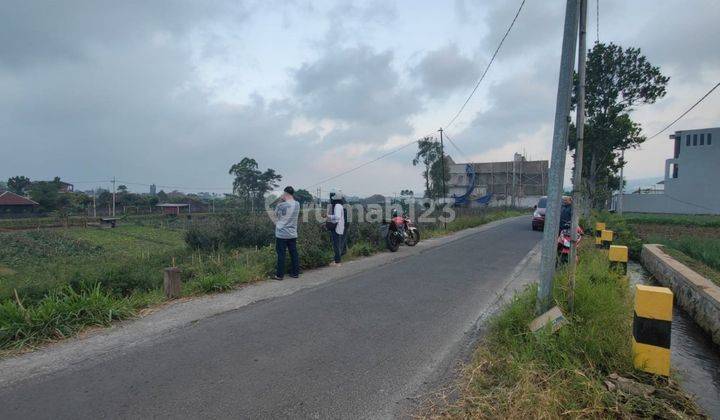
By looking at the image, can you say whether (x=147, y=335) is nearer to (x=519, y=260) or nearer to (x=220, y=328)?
(x=220, y=328)

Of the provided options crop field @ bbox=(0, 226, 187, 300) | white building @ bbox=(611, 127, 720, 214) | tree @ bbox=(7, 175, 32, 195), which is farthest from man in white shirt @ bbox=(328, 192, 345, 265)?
tree @ bbox=(7, 175, 32, 195)

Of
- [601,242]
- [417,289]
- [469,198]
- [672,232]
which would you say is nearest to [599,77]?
[672,232]

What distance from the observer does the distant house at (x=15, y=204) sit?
4689 centimetres

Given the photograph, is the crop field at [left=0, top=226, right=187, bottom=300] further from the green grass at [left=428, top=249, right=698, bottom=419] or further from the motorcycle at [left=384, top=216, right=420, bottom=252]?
the green grass at [left=428, top=249, right=698, bottom=419]

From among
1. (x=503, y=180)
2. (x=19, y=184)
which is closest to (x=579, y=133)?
(x=503, y=180)

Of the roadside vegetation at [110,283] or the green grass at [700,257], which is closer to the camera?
the roadside vegetation at [110,283]

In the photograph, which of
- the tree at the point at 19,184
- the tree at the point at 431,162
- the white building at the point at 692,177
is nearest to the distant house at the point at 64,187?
the tree at the point at 19,184

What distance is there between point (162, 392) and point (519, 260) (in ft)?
28.4

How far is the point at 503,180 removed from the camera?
60.7 m

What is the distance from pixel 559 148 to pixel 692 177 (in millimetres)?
45009

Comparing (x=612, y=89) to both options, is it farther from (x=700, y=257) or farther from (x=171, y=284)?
(x=171, y=284)

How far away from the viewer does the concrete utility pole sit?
4004 millimetres

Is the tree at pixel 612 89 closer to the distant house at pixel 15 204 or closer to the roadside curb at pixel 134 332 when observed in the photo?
the roadside curb at pixel 134 332

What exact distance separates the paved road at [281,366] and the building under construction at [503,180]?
53.1 m
